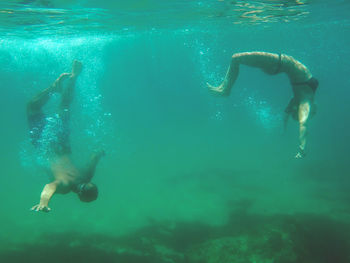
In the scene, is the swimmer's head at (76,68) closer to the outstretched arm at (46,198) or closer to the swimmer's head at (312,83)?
the outstretched arm at (46,198)

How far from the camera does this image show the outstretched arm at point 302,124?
5996mm

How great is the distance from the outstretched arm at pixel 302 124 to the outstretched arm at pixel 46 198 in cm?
532

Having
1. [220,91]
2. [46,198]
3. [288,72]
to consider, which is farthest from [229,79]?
[46,198]

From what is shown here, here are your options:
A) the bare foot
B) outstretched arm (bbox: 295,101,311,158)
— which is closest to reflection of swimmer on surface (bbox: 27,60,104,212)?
the bare foot

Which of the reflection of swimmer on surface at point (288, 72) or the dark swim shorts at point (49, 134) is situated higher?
the reflection of swimmer on surface at point (288, 72)

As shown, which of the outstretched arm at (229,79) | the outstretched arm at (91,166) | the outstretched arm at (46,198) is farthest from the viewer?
the outstretched arm at (91,166)

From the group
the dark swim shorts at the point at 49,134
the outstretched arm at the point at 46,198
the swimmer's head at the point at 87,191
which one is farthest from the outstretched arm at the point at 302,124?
the dark swim shorts at the point at 49,134

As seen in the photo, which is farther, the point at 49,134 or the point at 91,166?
the point at 49,134

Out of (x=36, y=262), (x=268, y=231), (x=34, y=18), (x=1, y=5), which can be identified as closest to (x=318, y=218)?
(x=268, y=231)

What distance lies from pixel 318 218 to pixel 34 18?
61.2 ft

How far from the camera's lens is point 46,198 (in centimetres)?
620

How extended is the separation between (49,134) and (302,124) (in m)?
7.68

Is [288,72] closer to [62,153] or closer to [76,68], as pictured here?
[62,153]

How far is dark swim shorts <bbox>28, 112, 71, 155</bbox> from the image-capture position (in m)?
9.08
